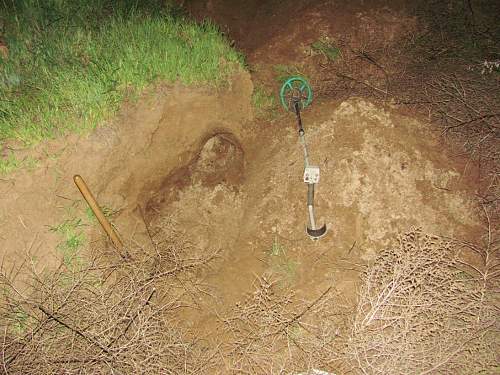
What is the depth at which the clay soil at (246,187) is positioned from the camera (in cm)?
349

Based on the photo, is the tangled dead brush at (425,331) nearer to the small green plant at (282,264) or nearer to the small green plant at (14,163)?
the small green plant at (282,264)

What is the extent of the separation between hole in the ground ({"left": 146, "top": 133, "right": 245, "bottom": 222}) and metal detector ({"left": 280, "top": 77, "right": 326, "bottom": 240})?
0.77 meters

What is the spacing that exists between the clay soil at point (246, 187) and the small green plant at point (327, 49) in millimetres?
795

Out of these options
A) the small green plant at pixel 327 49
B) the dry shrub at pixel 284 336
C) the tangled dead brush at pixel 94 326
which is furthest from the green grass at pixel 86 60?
the dry shrub at pixel 284 336

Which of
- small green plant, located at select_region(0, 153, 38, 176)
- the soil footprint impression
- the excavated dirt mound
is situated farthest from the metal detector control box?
small green plant, located at select_region(0, 153, 38, 176)

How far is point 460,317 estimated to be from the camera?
287 centimetres

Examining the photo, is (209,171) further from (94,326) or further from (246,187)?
(94,326)

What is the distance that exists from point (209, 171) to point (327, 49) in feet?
7.20

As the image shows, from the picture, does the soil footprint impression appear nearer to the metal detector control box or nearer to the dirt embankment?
the dirt embankment

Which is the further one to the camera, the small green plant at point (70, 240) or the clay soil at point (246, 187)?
the clay soil at point (246, 187)

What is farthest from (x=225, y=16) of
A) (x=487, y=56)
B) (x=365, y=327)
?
(x=365, y=327)

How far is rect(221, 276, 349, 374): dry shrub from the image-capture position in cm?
300

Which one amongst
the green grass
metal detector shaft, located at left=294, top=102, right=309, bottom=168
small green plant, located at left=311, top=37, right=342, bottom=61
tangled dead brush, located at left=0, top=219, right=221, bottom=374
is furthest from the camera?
small green plant, located at left=311, top=37, right=342, bottom=61

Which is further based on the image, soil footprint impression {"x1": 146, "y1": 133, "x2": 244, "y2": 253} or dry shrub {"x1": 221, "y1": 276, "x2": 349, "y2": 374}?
soil footprint impression {"x1": 146, "y1": 133, "x2": 244, "y2": 253}
